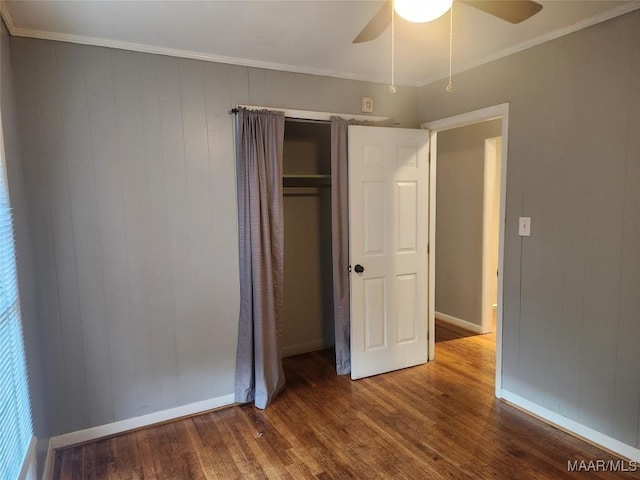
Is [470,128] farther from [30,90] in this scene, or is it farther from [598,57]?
[30,90]

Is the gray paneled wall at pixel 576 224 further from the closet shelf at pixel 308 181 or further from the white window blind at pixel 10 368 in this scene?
the white window blind at pixel 10 368

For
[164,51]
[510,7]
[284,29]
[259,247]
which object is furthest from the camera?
[259,247]

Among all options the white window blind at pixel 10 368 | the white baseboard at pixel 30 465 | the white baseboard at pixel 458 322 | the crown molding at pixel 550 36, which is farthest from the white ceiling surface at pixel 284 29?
the white baseboard at pixel 458 322

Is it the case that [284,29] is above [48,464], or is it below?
above

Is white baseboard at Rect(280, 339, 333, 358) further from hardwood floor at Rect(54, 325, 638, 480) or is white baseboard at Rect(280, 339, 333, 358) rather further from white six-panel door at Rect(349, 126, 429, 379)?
white six-panel door at Rect(349, 126, 429, 379)

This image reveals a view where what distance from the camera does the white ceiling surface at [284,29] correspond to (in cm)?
209

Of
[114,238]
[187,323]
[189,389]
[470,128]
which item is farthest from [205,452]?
[470,128]

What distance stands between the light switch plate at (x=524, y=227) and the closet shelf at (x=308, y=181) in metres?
1.63

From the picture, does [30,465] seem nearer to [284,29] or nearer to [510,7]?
[284,29]

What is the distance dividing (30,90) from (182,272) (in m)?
1.37

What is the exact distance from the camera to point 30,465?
5.90 ft

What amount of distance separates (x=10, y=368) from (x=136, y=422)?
51.7 inches

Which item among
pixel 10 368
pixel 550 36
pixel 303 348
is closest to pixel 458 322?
pixel 303 348

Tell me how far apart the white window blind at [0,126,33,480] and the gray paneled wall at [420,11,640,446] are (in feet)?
9.44
